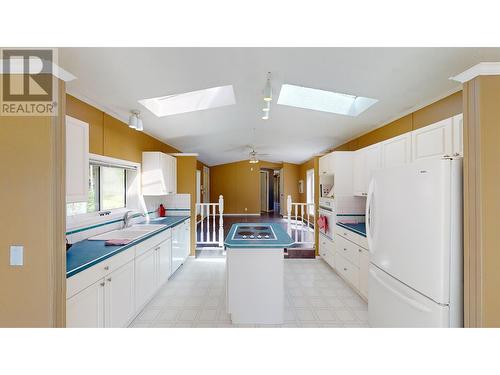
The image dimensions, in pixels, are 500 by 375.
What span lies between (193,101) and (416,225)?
3.19 meters

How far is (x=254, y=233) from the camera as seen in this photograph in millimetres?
2729

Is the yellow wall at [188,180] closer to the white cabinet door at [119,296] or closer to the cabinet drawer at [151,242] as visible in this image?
the cabinet drawer at [151,242]

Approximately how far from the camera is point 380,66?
2.05m

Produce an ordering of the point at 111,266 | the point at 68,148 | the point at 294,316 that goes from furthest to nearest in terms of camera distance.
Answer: the point at 294,316 < the point at 111,266 < the point at 68,148

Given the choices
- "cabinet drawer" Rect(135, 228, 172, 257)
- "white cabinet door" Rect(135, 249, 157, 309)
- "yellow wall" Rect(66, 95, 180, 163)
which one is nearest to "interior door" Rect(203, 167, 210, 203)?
"yellow wall" Rect(66, 95, 180, 163)

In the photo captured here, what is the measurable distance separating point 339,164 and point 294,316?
2486mm

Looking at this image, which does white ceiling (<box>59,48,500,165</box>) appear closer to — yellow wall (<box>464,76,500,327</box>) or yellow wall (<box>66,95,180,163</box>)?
yellow wall (<box>66,95,180,163</box>)

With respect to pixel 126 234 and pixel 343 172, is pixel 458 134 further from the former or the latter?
pixel 126 234

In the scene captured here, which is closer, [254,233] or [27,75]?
[27,75]

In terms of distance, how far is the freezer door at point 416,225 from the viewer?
1.46 meters

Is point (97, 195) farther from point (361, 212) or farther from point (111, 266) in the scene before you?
point (361, 212)

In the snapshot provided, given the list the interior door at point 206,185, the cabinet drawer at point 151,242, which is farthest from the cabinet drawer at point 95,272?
the interior door at point 206,185

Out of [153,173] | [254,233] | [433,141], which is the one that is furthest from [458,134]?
[153,173]
